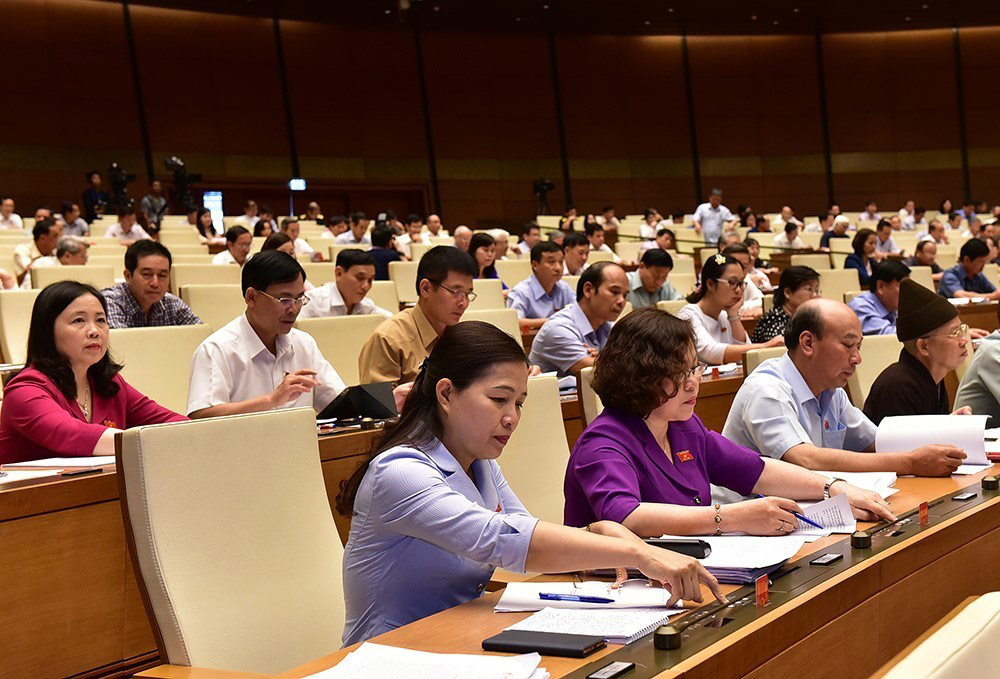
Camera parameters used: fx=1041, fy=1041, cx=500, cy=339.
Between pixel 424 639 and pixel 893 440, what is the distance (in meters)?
1.54

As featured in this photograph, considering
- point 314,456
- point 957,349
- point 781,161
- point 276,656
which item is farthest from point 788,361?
point 781,161

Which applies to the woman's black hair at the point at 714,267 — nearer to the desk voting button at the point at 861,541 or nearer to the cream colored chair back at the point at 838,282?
the cream colored chair back at the point at 838,282

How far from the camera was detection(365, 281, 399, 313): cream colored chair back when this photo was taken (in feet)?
19.1

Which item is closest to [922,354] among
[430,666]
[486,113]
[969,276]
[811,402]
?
[811,402]

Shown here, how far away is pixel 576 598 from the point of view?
1500 millimetres

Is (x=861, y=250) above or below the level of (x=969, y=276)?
above

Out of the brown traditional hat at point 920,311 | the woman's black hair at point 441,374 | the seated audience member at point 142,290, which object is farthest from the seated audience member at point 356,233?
the woman's black hair at point 441,374

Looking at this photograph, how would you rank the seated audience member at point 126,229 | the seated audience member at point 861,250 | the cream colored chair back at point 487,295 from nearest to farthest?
the cream colored chair back at point 487,295 → the seated audience member at point 861,250 → the seated audience member at point 126,229

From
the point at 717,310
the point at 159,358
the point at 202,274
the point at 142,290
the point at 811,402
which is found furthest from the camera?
the point at 202,274

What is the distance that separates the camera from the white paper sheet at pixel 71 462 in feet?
8.00

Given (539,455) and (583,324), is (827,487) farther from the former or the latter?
(583,324)

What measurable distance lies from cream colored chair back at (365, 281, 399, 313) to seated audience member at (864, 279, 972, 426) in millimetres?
3344

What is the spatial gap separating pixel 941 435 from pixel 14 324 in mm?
3617

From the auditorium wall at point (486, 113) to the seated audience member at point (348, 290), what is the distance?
31.0 ft
